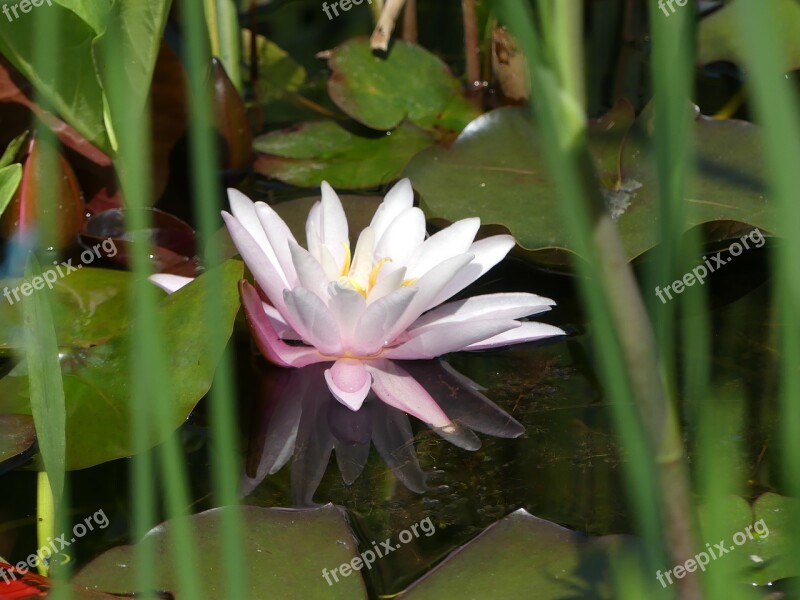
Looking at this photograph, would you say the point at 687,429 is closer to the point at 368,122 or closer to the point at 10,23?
the point at 368,122

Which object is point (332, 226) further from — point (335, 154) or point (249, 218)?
point (335, 154)

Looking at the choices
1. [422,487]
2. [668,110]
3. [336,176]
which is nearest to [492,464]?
[422,487]

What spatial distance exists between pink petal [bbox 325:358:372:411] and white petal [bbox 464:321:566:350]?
7.1 inches

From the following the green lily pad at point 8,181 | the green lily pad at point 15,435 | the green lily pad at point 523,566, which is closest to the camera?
the green lily pad at point 523,566

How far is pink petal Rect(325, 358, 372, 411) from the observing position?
49.8 inches

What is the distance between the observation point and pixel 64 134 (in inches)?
72.2

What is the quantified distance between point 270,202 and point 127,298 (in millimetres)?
469

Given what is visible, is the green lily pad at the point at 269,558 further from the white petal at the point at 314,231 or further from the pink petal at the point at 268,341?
the white petal at the point at 314,231

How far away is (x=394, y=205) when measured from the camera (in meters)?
1.46

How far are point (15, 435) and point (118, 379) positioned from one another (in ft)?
0.50

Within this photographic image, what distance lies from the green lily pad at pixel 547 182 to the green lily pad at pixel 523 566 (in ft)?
1.77

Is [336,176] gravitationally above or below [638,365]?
above

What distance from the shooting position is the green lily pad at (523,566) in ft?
3.20

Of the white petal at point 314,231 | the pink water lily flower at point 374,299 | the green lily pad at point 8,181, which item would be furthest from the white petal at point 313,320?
the green lily pad at point 8,181
